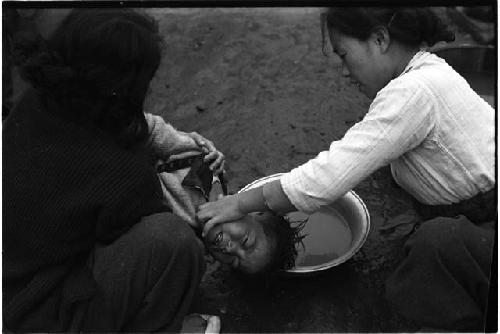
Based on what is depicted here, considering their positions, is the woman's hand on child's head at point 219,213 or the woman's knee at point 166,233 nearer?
the woman's knee at point 166,233

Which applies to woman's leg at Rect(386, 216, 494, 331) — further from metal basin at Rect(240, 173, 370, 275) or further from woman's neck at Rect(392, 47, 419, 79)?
woman's neck at Rect(392, 47, 419, 79)

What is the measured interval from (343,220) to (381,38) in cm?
85

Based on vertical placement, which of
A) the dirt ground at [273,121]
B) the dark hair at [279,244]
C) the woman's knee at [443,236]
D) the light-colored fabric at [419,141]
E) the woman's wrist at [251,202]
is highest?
the light-colored fabric at [419,141]

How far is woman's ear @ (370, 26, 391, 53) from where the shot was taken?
194cm

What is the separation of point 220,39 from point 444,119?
210cm

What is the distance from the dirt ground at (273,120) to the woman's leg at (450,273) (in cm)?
33

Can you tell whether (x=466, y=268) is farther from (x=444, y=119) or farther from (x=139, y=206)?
(x=139, y=206)

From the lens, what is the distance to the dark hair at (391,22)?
6.23 feet

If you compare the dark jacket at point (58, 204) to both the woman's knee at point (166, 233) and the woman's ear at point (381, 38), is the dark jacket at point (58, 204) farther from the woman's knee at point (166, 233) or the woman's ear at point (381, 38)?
the woman's ear at point (381, 38)

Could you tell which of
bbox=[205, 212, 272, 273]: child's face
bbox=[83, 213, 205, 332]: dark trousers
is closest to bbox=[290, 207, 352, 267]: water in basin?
bbox=[205, 212, 272, 273]: child's face

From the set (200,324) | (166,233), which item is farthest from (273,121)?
(166,233)

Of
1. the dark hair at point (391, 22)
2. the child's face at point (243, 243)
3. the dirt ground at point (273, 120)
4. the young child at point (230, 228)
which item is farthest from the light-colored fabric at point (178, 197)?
the dark hair at point (391, 22)

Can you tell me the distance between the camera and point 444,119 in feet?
6.16

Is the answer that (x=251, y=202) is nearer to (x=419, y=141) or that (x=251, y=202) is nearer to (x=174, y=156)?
(x=174, y=156)
